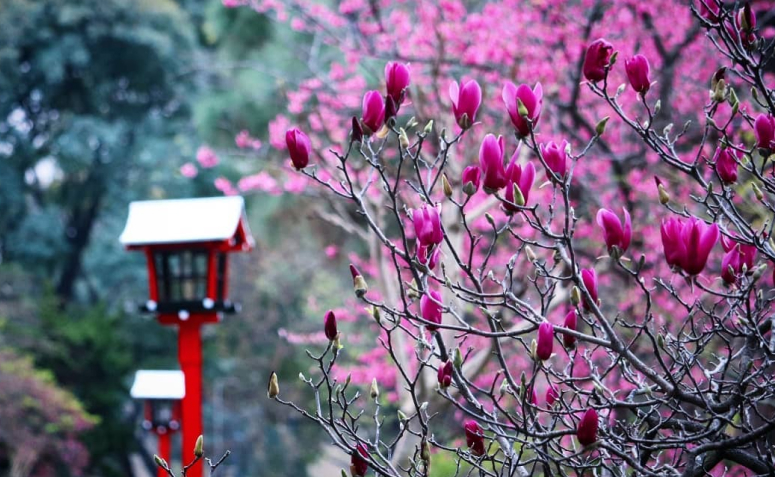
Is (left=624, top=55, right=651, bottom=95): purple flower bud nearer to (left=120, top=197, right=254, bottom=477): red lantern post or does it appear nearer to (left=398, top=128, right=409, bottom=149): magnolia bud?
(left=398, top=128, right=409, bottom=149): magnolia bud

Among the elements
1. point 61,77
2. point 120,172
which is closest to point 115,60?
point 61,77

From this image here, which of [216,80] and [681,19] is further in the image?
[216,80]

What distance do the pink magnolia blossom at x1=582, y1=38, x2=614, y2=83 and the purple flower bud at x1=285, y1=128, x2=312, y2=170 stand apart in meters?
0.45

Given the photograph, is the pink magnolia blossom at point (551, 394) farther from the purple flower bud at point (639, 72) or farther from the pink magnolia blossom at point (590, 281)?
the purple flower bud at point (639, 72)

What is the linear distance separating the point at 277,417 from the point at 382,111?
32.2 feet

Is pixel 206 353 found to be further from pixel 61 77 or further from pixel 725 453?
pixel 725 453

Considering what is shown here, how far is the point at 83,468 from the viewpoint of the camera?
8.91 meters

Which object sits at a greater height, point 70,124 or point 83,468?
point 70,124

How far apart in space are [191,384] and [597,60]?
2.95 metres

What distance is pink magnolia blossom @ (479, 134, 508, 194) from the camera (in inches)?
44.8

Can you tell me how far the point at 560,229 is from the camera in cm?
511

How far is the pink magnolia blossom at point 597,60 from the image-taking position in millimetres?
1235

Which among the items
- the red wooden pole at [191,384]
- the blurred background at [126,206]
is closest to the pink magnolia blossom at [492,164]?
the red wooden pole at [191,384]

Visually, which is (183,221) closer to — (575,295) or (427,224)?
(427,224)
